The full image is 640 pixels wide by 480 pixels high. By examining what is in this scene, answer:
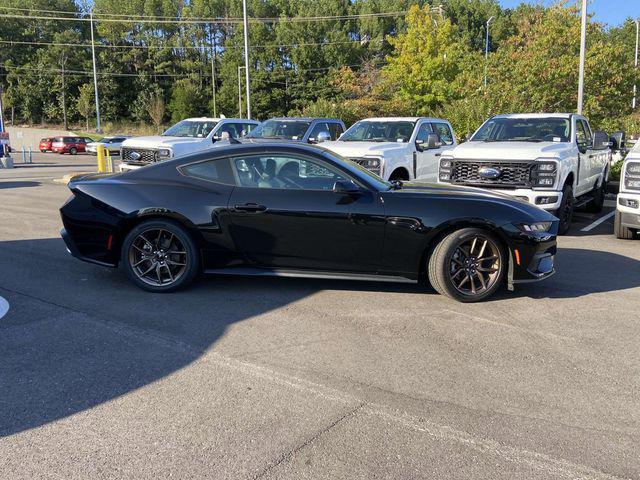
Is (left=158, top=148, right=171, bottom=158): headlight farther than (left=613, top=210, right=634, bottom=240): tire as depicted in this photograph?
Yes

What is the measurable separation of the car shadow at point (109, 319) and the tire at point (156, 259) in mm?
139

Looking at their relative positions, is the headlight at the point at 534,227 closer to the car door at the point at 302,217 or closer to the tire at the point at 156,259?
the car door at the point at 302,217

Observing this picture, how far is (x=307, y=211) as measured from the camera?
18.9 feet

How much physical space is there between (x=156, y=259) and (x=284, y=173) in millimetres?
1540

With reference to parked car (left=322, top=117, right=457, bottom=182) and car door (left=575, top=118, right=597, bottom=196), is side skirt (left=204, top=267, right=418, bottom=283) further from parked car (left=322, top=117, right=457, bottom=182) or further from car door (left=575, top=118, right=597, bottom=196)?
car door (left=575, top=118, right=597, bottom=196)

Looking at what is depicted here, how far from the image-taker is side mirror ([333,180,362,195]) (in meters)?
5.71

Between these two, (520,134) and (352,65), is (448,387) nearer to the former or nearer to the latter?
(520,134)

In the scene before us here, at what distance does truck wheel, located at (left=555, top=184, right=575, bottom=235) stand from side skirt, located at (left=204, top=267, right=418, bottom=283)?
15.7ft

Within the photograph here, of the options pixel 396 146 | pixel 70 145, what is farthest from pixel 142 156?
pixel 70 145

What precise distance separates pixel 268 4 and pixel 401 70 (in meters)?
45.6

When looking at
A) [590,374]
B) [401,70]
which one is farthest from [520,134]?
[401,70]

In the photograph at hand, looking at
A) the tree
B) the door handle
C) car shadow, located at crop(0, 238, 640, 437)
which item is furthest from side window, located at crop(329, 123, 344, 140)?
the tree

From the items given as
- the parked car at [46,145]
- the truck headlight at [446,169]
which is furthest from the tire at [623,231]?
the parked car at [46,145]

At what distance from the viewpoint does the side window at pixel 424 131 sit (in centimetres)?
1224
